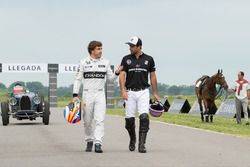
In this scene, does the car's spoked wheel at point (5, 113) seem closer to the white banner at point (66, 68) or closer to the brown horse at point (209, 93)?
the brown horse at point (209, 93)

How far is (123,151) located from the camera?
13.8m

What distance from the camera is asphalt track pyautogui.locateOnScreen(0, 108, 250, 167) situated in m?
11.7

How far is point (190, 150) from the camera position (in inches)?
553

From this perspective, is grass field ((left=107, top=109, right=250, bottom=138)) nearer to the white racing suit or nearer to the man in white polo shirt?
the man in white polo shirt

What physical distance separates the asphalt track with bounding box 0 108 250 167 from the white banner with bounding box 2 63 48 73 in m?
44.2

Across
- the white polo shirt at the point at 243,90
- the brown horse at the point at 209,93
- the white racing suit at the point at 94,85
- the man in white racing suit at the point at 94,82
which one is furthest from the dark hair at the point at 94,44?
the brown horse at the point at 209,93

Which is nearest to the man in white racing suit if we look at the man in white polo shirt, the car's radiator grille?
the car's radiator grille

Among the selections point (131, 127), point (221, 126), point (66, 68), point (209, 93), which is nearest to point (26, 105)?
point (209, 93)

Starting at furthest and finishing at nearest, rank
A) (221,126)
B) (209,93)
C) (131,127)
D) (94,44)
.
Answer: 1. (209,93)
2. (221,126)
3. (131,127)
4. (94,44)

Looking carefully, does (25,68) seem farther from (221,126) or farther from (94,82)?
(94,82)

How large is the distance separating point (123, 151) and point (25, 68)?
51079 millimetres

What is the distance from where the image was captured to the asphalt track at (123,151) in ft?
38.3

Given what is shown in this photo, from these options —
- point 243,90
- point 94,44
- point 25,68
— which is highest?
point 25,68

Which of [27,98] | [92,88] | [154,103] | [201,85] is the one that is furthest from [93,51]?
[201,85]
